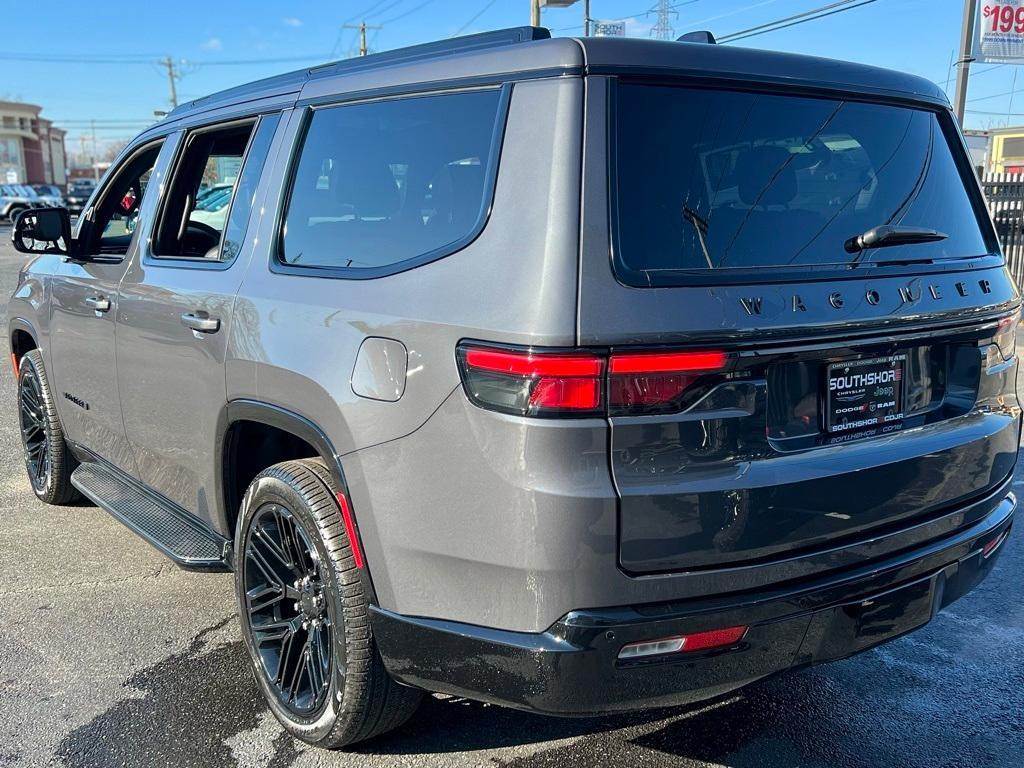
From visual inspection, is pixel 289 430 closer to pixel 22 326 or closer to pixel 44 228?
pixel 44 228

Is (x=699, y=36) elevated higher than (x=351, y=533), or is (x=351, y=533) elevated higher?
(x=699, y=36)

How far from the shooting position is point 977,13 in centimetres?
1306

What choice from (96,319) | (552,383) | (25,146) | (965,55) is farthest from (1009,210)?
(25,146)

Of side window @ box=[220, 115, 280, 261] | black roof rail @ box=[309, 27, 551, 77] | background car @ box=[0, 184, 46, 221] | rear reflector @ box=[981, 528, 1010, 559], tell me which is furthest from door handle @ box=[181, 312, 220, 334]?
background car @ box=[0, 184, 46, 221]

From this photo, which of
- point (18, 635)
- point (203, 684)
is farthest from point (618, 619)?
point (18, 635)

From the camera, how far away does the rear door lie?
2014mm

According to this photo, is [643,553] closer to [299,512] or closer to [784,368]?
[784,368]

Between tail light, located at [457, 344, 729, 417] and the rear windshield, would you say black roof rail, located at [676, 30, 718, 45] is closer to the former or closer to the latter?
the rear windshield

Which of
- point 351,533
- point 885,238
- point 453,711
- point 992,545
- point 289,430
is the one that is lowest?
point 453,711

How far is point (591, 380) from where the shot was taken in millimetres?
1969

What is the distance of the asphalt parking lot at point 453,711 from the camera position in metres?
2.74

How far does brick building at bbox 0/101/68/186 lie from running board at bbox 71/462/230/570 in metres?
74.7

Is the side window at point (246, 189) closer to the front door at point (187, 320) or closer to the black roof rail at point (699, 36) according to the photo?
the front door at point (187, 320)

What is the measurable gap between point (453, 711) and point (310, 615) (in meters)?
0.61
